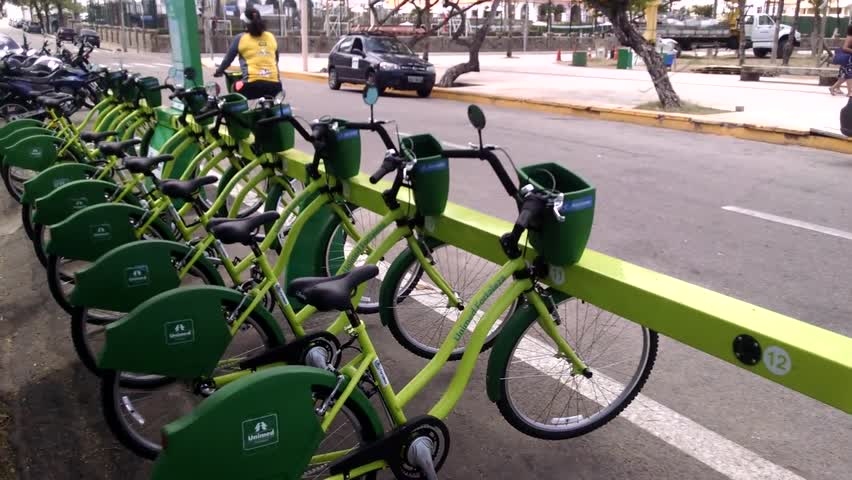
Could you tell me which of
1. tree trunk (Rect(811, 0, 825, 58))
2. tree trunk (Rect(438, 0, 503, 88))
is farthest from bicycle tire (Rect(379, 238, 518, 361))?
tree trunk (Rect(811, 0, 825, 58))

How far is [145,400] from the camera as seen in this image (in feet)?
10.6

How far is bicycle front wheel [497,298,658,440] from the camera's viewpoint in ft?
10.1

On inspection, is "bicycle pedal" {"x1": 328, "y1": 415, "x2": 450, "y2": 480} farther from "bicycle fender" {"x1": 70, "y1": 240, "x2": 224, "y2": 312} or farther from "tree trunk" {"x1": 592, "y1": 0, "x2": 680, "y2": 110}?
"tree trunk" {"x1": 592, "y1": 0, "x2": 680, "y2": 110}

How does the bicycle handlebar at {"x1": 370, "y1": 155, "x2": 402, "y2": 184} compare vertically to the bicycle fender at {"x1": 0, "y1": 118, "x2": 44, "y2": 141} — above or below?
above

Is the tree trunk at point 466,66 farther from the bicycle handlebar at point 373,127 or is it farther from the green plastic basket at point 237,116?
the bicycle handlebar at point 373,127

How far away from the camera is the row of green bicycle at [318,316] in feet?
7.35

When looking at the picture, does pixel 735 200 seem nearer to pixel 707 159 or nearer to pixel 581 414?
pixel 707 159

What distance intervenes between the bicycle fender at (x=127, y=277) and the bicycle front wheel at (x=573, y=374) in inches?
61.5

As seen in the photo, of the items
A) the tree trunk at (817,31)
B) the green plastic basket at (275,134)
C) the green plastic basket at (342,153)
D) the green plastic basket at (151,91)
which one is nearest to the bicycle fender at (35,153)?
the green plastic basket at (151,91)

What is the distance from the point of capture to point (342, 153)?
12.9 feet

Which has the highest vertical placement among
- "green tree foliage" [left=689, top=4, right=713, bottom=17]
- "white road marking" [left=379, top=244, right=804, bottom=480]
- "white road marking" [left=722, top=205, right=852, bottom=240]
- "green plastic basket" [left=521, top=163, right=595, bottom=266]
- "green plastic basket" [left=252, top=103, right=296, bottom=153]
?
"green tree foliage" [left=689, top=4, right=713, bottom=17]

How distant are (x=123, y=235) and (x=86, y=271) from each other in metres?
0.67

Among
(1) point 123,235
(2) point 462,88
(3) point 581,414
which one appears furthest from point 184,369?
(2) point 462,88

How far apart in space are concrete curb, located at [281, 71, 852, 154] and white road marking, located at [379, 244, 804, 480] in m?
8.29
